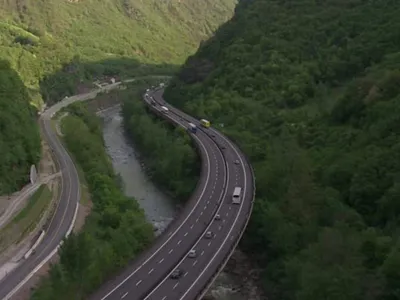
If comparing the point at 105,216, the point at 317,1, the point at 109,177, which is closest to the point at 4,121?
the point at 109,177

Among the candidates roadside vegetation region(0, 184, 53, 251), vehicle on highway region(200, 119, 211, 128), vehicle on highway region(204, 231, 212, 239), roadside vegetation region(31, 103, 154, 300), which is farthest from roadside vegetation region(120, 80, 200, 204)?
vehicle on highway region(204, 231, 212, 239)

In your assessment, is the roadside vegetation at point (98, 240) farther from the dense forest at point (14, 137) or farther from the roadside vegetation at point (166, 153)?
the dense forest at point (14, 137)

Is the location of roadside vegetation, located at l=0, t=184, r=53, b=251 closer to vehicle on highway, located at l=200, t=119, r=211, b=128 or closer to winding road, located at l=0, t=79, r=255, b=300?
winding road, located at l=0, t=79, r=255, b=300

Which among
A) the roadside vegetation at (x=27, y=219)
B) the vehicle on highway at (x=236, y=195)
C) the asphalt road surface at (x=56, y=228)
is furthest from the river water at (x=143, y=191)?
the roadside vegetation at (x=27, y=219)

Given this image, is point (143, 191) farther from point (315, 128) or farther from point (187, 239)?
point (187, 239)

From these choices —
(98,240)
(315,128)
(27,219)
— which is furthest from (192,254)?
(315,128)

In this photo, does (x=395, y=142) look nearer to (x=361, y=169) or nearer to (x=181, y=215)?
(x=361, y=169)
